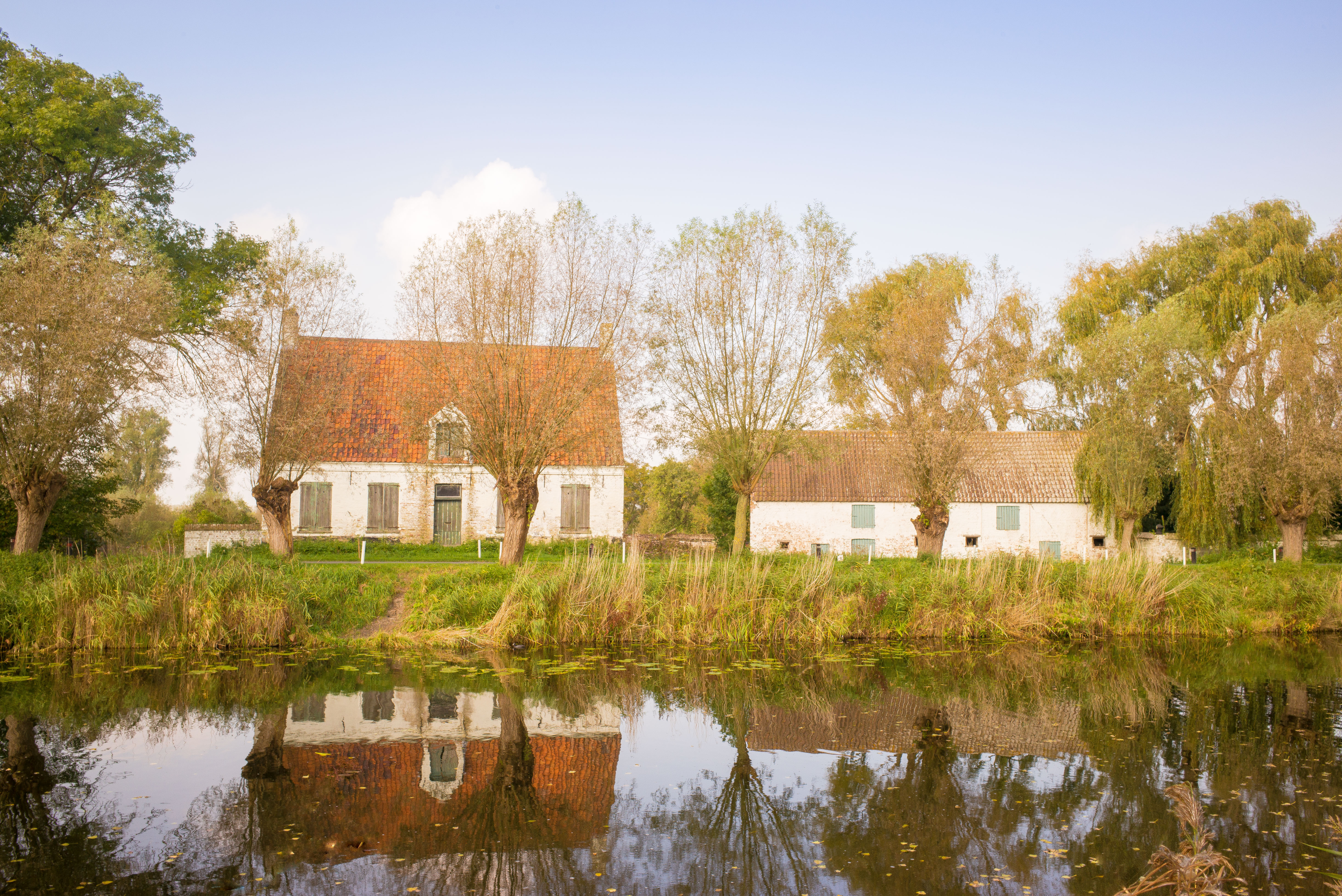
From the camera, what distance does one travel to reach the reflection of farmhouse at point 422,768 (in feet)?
20.1

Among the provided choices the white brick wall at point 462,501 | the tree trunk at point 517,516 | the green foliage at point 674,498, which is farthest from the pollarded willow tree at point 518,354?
the green foliage at point 674,498

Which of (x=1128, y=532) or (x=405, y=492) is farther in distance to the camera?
(x=405, y=492)

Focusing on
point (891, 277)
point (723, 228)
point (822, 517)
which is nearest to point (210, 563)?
point (723, 228)

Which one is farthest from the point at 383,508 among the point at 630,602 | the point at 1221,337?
the point at 1221,337

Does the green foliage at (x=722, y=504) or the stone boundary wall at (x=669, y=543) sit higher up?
the green foliage at (x=722, y=504)

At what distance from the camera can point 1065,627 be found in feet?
51.4

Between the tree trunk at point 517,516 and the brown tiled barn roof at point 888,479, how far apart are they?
41.8ft

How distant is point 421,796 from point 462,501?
2133cm

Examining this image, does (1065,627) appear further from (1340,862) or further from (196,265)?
(196,265)

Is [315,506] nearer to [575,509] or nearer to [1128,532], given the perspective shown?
[575,509]

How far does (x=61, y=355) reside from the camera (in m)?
14.9

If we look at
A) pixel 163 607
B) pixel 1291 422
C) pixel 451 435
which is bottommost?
pixel 163 607

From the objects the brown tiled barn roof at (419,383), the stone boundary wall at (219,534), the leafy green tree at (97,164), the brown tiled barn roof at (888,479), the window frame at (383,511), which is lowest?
the stone boundary wall at (219,534)

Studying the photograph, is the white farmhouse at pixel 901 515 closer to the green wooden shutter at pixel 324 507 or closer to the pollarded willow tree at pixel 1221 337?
the pollarded willow tree at pixel 1221 337
